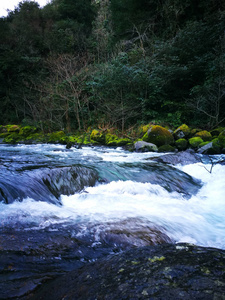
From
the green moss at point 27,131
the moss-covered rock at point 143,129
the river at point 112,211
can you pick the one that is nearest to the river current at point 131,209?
the river at point 112,211

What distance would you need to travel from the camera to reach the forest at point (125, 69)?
537 inches

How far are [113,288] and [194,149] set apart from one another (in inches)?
393

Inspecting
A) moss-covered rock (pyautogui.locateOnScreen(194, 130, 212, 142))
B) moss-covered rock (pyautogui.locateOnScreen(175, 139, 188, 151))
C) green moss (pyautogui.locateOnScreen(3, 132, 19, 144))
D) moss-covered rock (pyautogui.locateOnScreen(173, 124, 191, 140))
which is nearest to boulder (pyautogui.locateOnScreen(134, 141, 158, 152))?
moss-covered rock (pyautogui.locateOnScreen(175, 139, 188, 151))

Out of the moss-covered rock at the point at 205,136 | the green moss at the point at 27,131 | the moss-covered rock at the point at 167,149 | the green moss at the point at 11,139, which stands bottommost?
the moss-covered rock at the point at 167,149

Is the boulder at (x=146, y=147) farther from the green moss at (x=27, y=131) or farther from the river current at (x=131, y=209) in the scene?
the green moss at (x=27, y=131)

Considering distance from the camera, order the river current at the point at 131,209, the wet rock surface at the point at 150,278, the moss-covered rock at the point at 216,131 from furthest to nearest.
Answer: the moss-covered rock at the point at 216,131 < the river current at the point at 131,209 < the wet rock surface at the point at 150,278

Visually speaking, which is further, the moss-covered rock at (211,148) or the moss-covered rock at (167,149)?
the moss-covered rock at (167,149)

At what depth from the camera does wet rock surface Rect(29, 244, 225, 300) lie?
1.10 metres

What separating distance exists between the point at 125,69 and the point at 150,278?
1474cm

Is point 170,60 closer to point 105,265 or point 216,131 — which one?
point 216,131

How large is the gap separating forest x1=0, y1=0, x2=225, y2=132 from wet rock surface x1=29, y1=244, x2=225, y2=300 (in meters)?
12.2

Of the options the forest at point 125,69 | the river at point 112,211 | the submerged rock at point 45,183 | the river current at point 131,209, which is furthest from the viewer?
the forest at point 125,69

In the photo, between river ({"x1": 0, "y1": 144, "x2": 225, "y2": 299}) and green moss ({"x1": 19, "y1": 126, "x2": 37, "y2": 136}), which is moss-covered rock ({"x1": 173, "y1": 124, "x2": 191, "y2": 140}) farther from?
green moss ({"x1": 19, "y1": 126, "x2": 37, "y2": 136})

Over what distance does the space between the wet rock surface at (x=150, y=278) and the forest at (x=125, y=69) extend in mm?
12164
